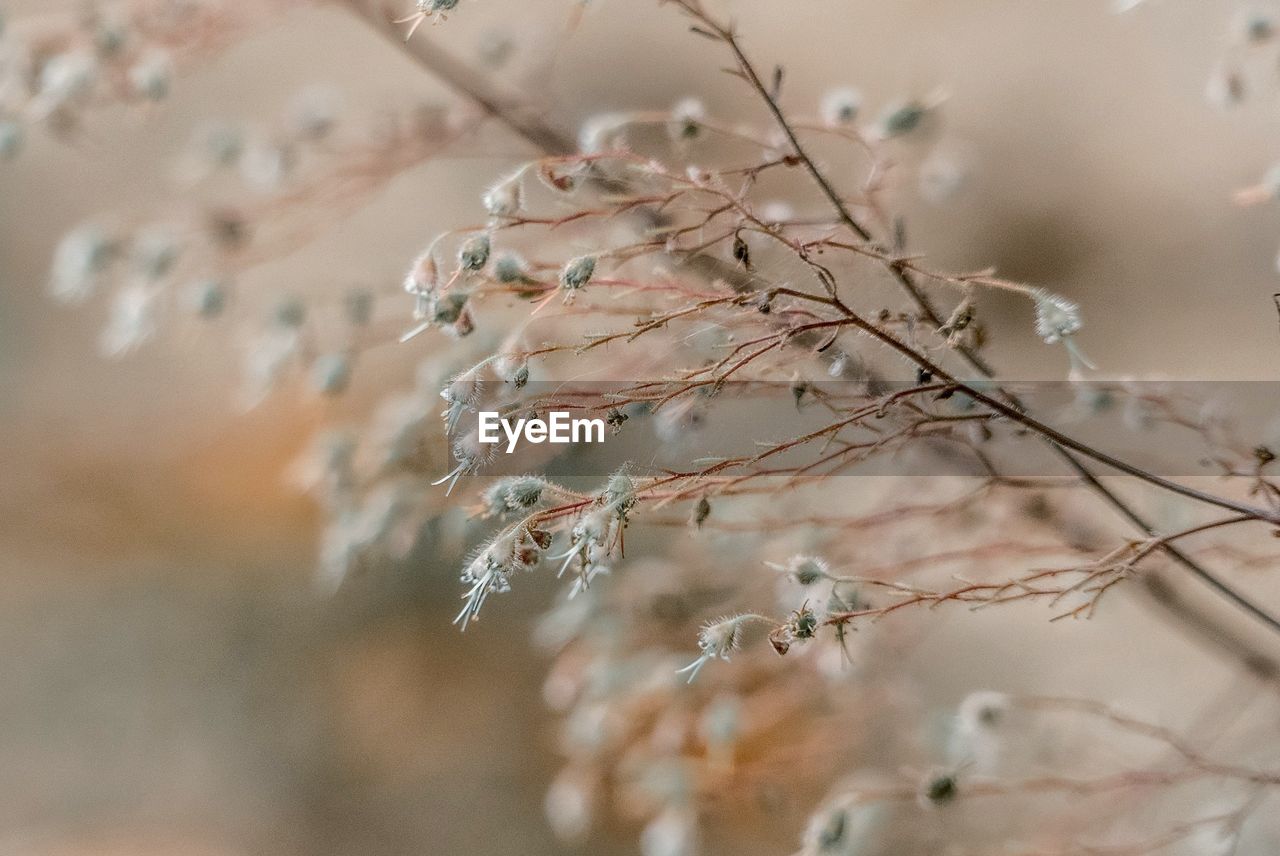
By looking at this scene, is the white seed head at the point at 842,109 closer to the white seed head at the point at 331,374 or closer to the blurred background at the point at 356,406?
the white seed head at the point at 331,374

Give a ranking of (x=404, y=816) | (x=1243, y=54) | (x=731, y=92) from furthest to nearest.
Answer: (x=404, y=816)
(x=731, y=92)
(x=1243, y=54)

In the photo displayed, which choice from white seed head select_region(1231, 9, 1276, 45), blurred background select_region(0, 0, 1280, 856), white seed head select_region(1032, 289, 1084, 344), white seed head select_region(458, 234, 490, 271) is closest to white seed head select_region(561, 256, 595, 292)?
white seed head select_region(458, 234, 490, 271)

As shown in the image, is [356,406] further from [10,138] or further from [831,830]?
[831,830]

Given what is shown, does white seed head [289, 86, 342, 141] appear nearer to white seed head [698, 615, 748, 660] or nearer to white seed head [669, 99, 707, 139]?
white seed head [669, 99, 707, 139]

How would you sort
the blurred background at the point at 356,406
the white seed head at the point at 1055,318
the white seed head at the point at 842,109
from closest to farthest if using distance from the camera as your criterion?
1. the white seed head at the point at 1055,318
2. the white seed head at the point at 842,109
3. the blurred background at the point at 356,406

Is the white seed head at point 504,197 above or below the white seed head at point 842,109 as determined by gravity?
below

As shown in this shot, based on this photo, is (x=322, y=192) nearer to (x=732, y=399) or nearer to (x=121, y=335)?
(x=121, y=335)

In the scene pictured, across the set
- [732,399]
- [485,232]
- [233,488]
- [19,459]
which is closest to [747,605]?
[732,399]

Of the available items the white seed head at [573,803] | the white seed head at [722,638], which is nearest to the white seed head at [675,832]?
the white seed head at [573,803]
